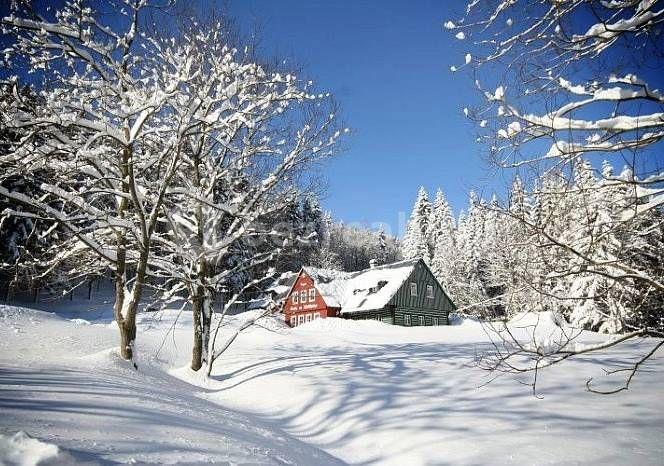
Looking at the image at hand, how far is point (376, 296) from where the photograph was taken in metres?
36.7

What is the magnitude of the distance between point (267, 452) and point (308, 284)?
38.3m

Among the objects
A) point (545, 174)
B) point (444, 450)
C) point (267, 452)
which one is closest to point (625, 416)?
point (444, 450)

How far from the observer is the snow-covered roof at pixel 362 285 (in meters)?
36.2

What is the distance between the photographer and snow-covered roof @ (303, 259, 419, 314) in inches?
1425

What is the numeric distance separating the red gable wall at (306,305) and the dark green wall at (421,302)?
Result: 7.43 meters

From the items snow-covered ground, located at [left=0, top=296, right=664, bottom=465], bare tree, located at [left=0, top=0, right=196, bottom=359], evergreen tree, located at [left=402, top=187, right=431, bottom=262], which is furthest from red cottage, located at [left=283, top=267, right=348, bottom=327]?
bare tree, located at [left=0, top=0, right=196, bottom=359]

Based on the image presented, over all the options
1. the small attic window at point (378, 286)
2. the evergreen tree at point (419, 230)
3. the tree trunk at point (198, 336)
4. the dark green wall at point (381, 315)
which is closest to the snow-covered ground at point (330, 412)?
the tree trunk at point (198, 336)

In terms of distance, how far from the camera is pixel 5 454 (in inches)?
90.4

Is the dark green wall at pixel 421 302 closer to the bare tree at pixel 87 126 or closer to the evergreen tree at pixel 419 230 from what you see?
the evergreen tree at pixel 419 230

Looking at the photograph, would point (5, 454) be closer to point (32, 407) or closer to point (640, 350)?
point (32, 407)

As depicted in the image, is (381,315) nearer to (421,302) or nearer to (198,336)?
(421,302)

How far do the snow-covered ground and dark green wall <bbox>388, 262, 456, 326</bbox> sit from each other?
2313 cm

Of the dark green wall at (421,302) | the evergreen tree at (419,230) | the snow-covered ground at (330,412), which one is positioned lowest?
the snow-covered ground at (330,412)

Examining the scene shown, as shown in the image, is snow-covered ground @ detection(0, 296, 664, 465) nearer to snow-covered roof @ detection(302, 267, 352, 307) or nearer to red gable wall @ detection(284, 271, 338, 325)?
red gable wall @ detection(284, 271, 338, 325)
